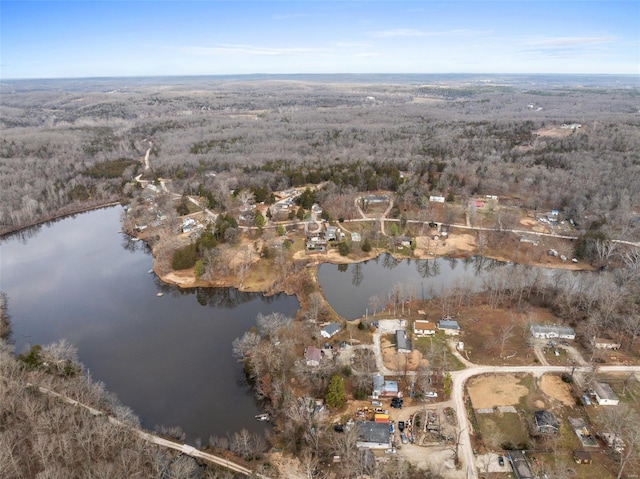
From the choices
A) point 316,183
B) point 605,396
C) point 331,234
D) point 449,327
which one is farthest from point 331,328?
point 316,183

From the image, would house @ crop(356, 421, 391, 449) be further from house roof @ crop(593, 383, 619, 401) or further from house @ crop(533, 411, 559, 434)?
house roof @ crop(593, 383, 619, 401)

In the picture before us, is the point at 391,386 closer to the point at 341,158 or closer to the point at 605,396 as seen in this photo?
the point at 605,396

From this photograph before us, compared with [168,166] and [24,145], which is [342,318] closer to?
[168,166]

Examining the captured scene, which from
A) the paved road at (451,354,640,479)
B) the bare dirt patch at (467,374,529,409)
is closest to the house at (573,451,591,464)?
the bare dirt patch at (467,374,529,409)

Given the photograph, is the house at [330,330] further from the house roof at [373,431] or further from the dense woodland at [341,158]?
the dense woodland at [341,158]

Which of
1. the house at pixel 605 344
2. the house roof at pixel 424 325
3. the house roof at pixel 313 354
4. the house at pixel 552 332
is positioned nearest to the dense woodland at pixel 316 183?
the house at pixel 605 344
